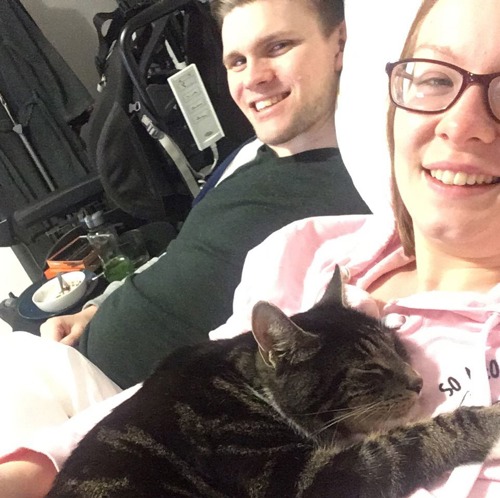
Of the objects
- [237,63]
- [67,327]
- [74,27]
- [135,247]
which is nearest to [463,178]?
[237,63]

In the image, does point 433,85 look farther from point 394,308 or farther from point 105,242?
point 105,242

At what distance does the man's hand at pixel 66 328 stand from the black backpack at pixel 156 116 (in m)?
0.56

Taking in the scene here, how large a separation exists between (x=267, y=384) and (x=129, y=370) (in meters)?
0.57

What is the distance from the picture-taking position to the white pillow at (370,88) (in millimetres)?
960

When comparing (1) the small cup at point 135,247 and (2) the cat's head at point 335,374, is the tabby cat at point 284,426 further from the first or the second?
(1) the small cup at point 135,247

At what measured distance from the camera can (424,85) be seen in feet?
2.41

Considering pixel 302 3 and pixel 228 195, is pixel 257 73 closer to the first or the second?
pixel 302 3

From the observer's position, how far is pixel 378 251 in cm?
95

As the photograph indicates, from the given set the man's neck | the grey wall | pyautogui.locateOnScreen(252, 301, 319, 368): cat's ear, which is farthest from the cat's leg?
the grey wall

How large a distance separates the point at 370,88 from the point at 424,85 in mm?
303

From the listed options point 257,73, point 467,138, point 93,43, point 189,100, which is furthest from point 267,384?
point 93,43

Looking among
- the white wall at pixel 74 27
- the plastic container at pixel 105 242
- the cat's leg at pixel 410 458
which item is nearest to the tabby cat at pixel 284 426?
the cat's leg at pixel 410 458

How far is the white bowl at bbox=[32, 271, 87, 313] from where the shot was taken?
1706mm

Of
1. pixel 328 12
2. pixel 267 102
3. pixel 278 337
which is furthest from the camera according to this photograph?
pixel 267 102
